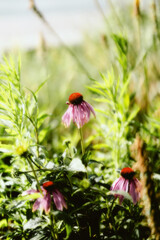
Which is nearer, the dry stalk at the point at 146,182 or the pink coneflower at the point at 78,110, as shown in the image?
the dry stalk at the point at 146,182

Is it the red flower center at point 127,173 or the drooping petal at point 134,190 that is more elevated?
the red flower center at point 127,173

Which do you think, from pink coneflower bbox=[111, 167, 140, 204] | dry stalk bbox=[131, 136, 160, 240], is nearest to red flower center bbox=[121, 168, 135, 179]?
pink coneflower bbox=[111, 167, 140, 204]

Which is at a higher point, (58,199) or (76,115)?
(76,115)

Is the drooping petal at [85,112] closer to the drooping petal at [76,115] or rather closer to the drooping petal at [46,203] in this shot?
the drooping petal at [76,115]

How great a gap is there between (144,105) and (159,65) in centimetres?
30

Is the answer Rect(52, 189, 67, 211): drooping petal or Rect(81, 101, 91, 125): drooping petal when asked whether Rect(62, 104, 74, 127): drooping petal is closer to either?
Rect(81, 101, 91, 125): drooping petal

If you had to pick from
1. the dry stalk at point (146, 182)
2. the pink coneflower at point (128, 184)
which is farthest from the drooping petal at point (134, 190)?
the dry stalk at point (146, 182)

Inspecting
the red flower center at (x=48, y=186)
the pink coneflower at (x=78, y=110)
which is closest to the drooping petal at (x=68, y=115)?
the pink coneflower at (x=78, y=110)

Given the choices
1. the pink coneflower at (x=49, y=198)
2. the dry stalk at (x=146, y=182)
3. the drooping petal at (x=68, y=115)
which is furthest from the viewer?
the drooping petal at (x=68, y=115)

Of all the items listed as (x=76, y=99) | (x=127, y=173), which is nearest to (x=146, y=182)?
(x=127, y=173)

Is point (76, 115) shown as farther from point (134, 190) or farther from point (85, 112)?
point (134, 190)

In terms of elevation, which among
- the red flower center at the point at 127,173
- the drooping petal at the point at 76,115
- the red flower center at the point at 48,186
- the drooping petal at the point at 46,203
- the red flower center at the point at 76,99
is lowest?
the drooping petal at the point at 46,203

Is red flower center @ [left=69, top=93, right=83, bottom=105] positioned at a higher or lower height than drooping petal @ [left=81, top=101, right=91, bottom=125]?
higher

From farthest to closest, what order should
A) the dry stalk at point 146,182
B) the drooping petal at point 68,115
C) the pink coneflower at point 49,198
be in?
the drooping petal at point 68,115 → the pink coneflower at point 49,198 → the dry stalk at point 146,182
